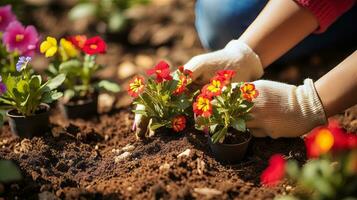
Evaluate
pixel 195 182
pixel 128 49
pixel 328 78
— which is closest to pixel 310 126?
pixel 328 78

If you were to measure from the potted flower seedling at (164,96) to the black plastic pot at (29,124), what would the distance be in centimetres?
46

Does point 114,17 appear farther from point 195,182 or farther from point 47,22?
point 195,182

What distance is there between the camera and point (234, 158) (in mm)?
1955

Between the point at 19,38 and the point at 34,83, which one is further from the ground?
the point at 19,38

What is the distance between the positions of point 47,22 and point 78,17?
291mm

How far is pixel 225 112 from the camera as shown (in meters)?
1.88

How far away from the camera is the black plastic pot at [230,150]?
191cm

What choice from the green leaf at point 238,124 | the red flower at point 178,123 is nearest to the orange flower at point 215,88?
the green leaf at point 238,124

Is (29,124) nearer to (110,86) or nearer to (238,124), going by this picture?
(110,86)

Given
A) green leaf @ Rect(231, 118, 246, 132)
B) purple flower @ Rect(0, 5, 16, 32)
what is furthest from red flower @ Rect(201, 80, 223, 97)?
purple flower @ Rect(0, 5, 16, 32)

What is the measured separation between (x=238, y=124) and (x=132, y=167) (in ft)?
1.41

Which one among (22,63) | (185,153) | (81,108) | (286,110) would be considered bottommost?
(81,108)

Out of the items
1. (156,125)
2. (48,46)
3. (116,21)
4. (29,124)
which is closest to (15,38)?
(48,46)

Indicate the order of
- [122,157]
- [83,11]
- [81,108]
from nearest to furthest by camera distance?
[122,157] < [81,108] < [83,11]
